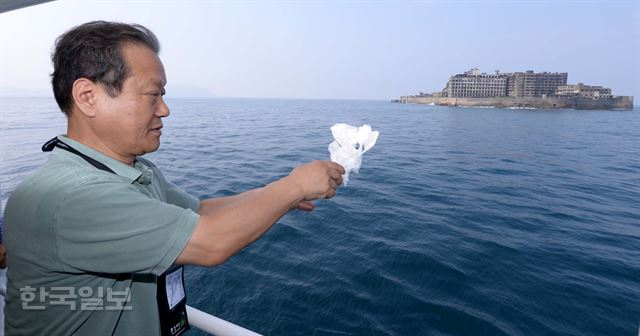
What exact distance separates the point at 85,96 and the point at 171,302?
82 centimetres

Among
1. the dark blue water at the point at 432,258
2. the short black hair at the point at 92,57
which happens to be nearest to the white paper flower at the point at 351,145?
the short black hair at the point at 92,57

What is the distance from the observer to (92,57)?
3.59 feet

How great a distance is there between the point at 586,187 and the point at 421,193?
676cm

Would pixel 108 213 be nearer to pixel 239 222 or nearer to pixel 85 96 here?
pixel 239 222

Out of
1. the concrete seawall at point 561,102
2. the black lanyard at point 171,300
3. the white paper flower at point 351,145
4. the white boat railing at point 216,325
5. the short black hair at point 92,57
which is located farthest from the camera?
the concrete seawall at point 561,102

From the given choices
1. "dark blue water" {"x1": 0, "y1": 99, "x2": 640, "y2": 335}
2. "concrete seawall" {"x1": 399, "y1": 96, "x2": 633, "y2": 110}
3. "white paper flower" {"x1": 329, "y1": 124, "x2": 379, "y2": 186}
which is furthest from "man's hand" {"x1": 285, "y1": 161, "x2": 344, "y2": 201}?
"concrete seawall" {"x1": 399, "y1": 96, "x2": 633, "y2": 110}

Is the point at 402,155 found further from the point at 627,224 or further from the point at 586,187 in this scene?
the point at 627,224

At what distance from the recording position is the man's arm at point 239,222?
3.07 feet

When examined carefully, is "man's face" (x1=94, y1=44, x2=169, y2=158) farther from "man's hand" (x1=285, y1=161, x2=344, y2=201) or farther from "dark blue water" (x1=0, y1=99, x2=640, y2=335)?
"dark blue water" (x1=0, y1=99, x2=640, y2=335)

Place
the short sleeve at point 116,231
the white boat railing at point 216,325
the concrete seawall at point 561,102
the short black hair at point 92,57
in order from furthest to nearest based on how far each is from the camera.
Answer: the concrete seawall at point 561,102, the white boat railing at point 216,325, the short black hair at point 92,57, the short sleeve at point 116,231

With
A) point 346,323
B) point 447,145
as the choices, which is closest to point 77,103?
point 346,323

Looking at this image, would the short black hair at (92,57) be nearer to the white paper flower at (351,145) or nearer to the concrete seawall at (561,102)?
the white paper flower at (351,145)

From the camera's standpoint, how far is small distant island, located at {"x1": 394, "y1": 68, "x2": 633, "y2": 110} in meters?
87.1

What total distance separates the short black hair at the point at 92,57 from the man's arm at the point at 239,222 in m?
0.57
